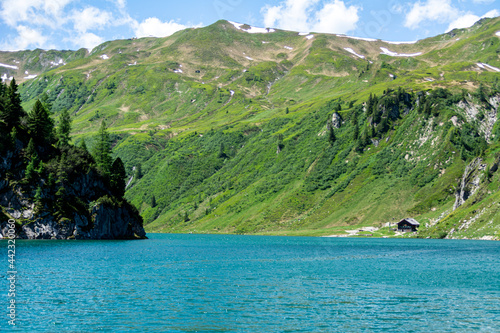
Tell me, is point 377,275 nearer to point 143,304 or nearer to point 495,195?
point 143,304

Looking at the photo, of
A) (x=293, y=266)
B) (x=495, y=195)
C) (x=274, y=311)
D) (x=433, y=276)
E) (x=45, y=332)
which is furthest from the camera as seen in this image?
(x=495, y=195)

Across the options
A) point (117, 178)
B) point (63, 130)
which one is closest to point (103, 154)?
point (117, 178)

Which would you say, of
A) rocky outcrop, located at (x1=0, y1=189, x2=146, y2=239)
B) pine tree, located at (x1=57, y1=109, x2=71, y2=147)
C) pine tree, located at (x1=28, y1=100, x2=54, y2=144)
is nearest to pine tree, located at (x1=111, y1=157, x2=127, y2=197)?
rocky outcrop, located at (x1=0, y1=189, x2=146, y2=239)

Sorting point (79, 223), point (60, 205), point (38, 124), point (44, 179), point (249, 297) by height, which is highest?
point (38, 124)

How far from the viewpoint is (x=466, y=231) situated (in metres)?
175

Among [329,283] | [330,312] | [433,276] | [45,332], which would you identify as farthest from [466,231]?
[45,332]

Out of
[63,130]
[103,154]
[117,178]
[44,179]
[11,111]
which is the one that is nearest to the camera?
[44,179]

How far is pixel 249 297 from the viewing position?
49.8 meters

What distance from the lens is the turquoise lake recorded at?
124 ft

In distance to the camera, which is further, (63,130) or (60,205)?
(63,130)

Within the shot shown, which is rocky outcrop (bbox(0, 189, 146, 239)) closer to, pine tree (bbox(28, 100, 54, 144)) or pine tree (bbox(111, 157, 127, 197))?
pine tree (bbox(111, 157, 127, 197))

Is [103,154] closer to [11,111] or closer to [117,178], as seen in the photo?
[117,178]

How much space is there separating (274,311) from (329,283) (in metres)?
20.6

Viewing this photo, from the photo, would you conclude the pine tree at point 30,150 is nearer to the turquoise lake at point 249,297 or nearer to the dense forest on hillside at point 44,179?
the dense forest on hillside at point 44,179
